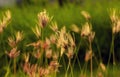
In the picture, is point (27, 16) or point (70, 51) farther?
point (27, 16)

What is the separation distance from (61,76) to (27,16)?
1.67 m

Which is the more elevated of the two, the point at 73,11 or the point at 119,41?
the point at 73,11

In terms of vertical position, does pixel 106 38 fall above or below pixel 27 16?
below

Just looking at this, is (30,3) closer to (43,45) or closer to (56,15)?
(56,15)

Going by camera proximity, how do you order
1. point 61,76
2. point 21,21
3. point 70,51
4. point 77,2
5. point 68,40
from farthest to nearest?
point 77,2
point 21,21
point 61,76
point 68,40
point 70,51

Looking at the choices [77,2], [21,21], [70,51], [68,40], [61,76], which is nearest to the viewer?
[70,51]

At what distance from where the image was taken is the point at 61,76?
4184 mm

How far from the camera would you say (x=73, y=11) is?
6.08 metres

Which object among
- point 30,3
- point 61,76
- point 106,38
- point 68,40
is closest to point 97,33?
point 106,38

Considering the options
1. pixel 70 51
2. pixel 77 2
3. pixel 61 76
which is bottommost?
pixel 61 76

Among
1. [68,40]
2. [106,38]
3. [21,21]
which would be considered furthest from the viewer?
[106,38]

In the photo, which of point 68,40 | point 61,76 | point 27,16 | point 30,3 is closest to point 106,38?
point 27,16

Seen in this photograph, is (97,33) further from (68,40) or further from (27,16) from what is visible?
(68,40)

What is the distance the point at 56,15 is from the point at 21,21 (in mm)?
608
